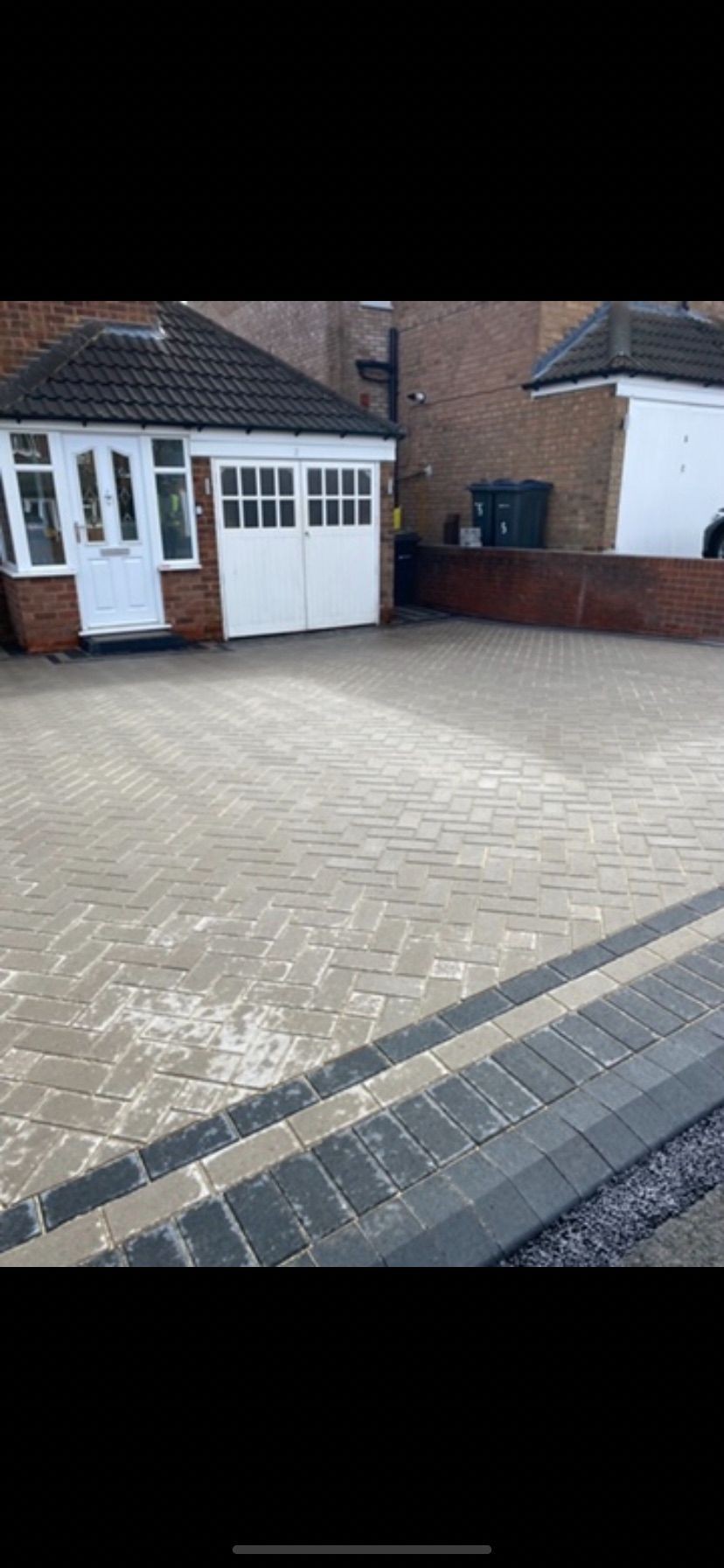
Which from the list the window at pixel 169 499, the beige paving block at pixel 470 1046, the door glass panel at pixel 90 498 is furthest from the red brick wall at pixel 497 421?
the beige paving block at pixel 470 1046

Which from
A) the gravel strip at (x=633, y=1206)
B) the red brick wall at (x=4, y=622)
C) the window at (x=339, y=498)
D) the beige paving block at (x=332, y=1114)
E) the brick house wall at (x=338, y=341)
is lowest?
the gravel strip at (x=633, y=1206)

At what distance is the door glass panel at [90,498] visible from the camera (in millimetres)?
9773

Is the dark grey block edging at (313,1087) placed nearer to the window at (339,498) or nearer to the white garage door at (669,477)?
the window at (339,498)

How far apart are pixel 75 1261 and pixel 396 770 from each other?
3.97m

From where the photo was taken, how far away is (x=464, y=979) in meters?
3.11

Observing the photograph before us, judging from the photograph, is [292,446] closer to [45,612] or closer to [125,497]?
[125,497]

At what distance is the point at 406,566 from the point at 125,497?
18.3 ft

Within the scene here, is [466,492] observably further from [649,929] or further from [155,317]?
[649,929]

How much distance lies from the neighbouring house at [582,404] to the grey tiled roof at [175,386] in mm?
2978

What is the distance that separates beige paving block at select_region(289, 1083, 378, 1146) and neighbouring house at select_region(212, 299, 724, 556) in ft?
36.5

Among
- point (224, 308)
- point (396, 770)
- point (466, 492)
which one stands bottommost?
point (396, 770)

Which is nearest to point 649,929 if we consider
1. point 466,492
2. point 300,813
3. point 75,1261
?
point 300,813

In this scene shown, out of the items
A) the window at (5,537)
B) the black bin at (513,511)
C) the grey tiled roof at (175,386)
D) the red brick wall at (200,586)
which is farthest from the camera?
the black bin at (513,511)

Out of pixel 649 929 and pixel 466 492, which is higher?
pixel 466 492
